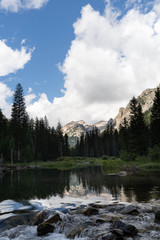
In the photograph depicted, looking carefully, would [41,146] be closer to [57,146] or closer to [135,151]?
[57,146]

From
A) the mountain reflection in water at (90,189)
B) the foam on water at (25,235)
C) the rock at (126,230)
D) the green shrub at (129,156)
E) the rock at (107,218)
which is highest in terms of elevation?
the green shrub at (129,156)

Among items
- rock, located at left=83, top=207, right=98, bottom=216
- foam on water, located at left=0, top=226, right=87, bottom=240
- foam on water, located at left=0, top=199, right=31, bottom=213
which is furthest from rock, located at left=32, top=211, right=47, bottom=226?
foam on water, located at left=0, top=199, right=31, bottom=213

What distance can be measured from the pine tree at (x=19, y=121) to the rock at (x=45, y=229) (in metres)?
42.3

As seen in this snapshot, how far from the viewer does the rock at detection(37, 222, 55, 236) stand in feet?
19.7

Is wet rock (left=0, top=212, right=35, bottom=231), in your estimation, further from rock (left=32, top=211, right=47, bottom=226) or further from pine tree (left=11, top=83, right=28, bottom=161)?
pine tree (left=11, top=83, right=28, bottom=161)

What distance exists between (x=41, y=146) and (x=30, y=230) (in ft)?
215

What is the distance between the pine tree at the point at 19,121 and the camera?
46981mm

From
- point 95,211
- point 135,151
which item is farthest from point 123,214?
point 135,151

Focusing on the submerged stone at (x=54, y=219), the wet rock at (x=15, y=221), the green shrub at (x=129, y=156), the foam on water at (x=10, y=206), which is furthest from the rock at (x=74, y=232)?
the green shrub at (x=129, y=156)

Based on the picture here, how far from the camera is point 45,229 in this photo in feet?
20.1

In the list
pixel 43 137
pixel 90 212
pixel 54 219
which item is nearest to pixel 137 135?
pixel 90 212

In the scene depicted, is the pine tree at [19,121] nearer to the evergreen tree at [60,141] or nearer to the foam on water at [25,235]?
the evergreen tree at [60,141]

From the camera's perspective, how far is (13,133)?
47.2 metres

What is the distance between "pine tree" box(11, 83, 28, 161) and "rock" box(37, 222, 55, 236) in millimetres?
42307
